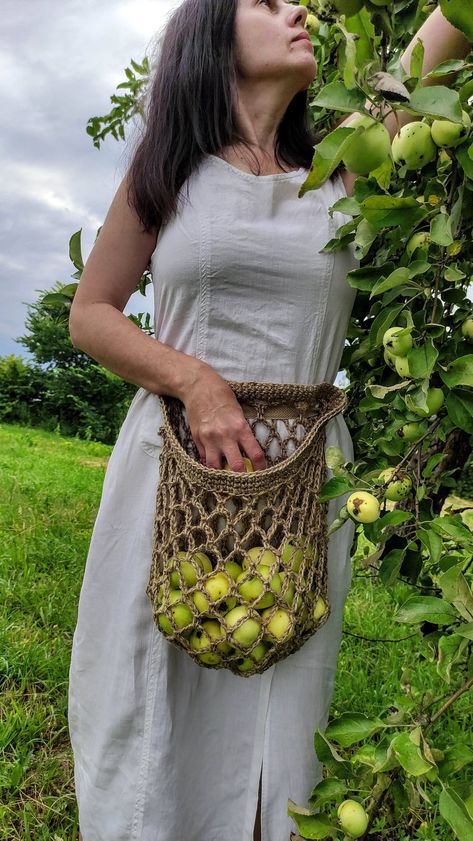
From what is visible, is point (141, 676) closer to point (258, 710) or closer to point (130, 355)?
point (258, 710)

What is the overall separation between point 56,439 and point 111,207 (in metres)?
6.90

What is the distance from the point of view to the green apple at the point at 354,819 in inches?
35.6

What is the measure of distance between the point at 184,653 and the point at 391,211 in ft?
2.50

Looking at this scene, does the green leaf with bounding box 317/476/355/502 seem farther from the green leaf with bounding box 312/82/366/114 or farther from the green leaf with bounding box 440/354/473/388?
the green leaf with bounding box 312/82/366/114

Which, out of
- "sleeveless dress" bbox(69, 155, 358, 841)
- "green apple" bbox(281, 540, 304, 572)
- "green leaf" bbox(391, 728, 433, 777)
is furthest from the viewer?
"sleeveless dress" bbox(69, 155, 358, 841)

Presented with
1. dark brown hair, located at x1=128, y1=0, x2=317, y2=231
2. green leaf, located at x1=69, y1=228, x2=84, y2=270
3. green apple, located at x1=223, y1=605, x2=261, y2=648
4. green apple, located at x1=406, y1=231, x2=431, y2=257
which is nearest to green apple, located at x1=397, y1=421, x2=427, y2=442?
green apple, located at x1=406, y1=231, x2=431, y2=257

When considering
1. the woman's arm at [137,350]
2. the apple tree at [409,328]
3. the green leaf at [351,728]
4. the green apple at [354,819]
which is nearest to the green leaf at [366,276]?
the apple tree at [409,328]

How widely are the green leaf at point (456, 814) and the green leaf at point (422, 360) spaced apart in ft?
1.49

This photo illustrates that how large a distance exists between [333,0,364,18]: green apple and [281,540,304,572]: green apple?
0.66 metres

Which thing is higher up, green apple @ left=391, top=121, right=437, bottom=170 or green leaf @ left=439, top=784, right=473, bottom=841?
green apple @ left=391, top=121, right=437, bottom=170

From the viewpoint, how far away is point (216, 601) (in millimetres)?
932

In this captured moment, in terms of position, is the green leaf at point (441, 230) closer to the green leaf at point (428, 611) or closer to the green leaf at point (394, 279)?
the green leaf at point (394, 279)

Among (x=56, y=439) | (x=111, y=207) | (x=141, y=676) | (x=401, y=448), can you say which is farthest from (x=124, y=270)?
(x=56, y=439)

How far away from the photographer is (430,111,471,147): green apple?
76 centimetres
